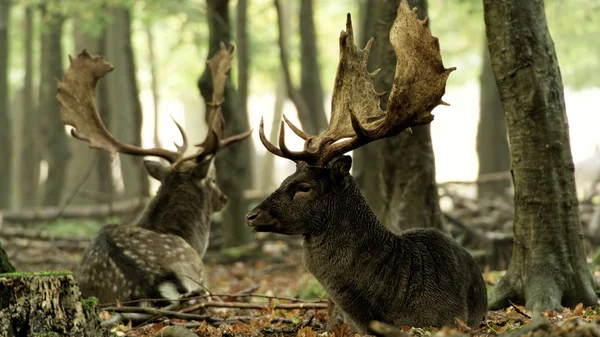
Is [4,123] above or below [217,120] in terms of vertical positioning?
above

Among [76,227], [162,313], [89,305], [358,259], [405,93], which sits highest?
[405,93]

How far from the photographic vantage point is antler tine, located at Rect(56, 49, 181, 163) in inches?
375

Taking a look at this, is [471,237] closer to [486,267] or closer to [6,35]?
[486,267]

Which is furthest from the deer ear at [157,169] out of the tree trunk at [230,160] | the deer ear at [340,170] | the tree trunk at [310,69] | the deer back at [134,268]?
the tree trunk at [310,69]

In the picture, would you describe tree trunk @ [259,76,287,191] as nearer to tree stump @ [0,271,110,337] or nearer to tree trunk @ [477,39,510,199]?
tree trunk @ [477,39,510,199]

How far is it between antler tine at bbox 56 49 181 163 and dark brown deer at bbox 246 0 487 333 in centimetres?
382

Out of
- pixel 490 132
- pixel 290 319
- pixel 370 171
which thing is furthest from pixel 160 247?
pixel 490 132

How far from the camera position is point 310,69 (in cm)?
2055

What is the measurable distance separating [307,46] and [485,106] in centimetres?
475

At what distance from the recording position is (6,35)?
22.3m

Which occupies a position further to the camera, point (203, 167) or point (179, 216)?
point (203, 167)

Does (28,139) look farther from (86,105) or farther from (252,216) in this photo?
(252,216)

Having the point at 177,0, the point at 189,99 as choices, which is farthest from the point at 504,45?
the point at 189,99

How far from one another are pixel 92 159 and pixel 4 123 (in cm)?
519
